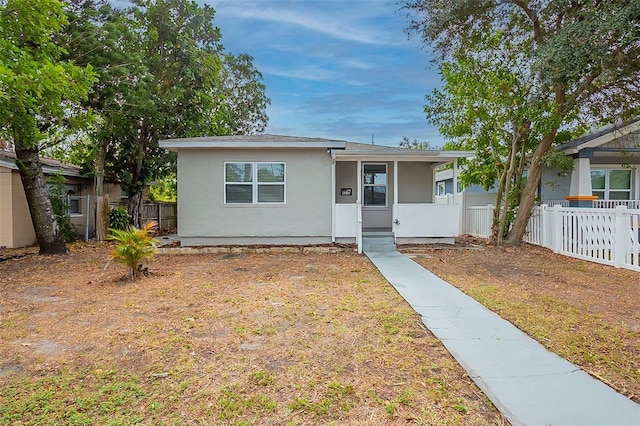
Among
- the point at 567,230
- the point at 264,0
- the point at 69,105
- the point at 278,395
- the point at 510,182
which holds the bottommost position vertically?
the point at 278,395

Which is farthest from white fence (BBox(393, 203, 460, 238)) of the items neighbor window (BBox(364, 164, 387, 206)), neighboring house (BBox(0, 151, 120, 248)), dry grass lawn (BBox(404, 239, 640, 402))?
neighboring house (BBox(0, 151, 120, 248))

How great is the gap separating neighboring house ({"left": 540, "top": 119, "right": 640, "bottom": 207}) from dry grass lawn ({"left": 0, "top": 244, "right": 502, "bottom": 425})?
9.44 meters

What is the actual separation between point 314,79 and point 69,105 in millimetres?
10446

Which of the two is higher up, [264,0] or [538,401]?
[264,0]

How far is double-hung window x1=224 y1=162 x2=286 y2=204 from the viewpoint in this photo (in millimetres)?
10969

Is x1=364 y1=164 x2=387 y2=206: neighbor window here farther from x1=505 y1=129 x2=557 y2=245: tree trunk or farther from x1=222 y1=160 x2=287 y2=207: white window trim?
x1=505 y1=129 x2=557 y2=245: tree trunk

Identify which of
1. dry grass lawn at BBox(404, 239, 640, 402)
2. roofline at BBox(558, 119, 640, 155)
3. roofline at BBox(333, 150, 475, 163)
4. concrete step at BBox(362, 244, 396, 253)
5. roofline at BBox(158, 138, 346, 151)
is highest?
roofline at BBox(558, 119, 640, 155)

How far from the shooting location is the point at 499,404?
9.16 feet

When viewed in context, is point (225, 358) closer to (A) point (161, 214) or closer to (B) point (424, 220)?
(B) point (424, 220)

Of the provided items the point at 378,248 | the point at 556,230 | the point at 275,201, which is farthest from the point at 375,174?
the point at 556,230

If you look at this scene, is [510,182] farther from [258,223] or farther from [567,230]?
[258,223]

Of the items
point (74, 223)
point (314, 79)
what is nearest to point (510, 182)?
point (314, 79)

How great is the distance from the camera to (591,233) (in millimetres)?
8945

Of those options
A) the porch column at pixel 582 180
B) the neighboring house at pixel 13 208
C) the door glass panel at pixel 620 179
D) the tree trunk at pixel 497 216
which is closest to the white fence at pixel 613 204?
the door glass panel at pixel 620 179
